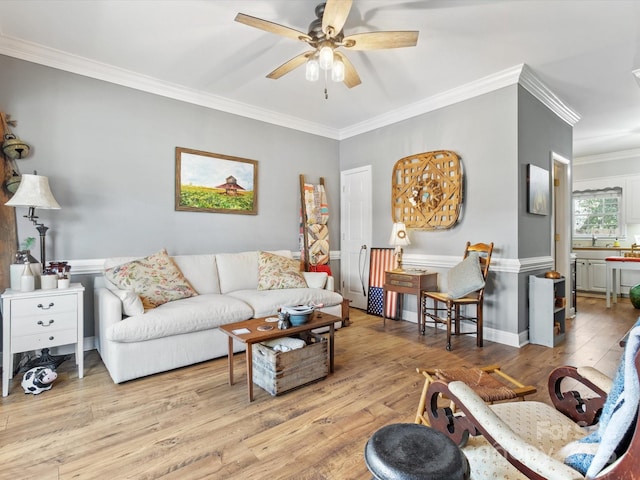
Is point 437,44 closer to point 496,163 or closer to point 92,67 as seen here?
point 496,163

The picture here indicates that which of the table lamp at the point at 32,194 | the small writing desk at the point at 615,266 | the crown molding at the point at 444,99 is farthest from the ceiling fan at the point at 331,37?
the small writing desk at the point at 615,266

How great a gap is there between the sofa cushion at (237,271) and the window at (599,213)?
22.3 ft

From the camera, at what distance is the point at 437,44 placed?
9.43 feet

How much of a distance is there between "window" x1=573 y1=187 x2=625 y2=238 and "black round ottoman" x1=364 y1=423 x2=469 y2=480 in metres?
7.61

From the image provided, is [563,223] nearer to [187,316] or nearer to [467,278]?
[467,278]

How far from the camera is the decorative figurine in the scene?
233 cm

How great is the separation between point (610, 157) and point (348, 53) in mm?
6298

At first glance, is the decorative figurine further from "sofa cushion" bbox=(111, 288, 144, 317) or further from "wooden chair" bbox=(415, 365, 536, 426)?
"wooden chair" bbox=(415, 365, 536, 426)

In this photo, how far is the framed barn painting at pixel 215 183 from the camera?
381cm

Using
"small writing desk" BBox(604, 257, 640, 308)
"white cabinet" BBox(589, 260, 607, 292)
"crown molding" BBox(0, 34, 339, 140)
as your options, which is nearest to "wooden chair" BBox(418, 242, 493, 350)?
"crown molding" BBox(0, 34, 339, 140)

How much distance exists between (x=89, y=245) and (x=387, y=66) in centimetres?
340

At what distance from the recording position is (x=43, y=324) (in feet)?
8.09

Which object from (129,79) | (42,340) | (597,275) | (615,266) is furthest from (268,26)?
(597,275)

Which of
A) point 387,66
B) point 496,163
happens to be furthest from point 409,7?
point 496,163
